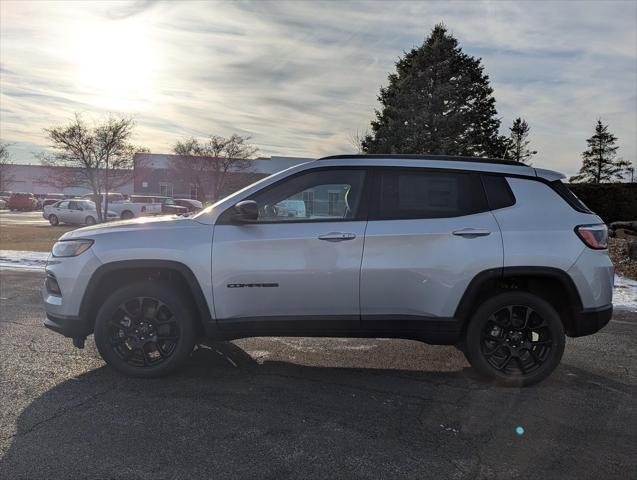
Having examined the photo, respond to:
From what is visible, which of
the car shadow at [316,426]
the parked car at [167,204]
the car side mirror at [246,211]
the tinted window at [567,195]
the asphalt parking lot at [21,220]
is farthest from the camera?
the parked car at [167,204]

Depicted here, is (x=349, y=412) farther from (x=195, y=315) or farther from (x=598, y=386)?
(x=598, y=386)

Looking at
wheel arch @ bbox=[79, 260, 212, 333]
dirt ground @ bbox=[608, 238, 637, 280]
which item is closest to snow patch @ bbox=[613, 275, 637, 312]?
dirt ground @ bbox=[608, 238, 637, 280]

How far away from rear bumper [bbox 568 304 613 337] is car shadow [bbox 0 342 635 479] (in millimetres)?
540

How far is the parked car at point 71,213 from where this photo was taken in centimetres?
2711

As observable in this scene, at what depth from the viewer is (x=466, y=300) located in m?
3.99

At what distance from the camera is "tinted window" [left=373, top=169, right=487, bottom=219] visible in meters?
4.07

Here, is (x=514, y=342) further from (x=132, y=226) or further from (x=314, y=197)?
(x=132, y=226)

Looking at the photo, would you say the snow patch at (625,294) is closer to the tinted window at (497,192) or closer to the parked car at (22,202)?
the tinted window at (497,192)

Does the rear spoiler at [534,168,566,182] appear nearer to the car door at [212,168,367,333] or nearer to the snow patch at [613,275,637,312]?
the car door at [212,168,367,333]

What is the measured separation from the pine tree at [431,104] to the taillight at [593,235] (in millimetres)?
18812

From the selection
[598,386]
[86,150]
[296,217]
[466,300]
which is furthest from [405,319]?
[86,150]

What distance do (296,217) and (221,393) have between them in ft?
5.07

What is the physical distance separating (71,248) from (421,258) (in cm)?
293

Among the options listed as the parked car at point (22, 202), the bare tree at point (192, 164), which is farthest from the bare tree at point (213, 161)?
the parked car at point (22, 202)
